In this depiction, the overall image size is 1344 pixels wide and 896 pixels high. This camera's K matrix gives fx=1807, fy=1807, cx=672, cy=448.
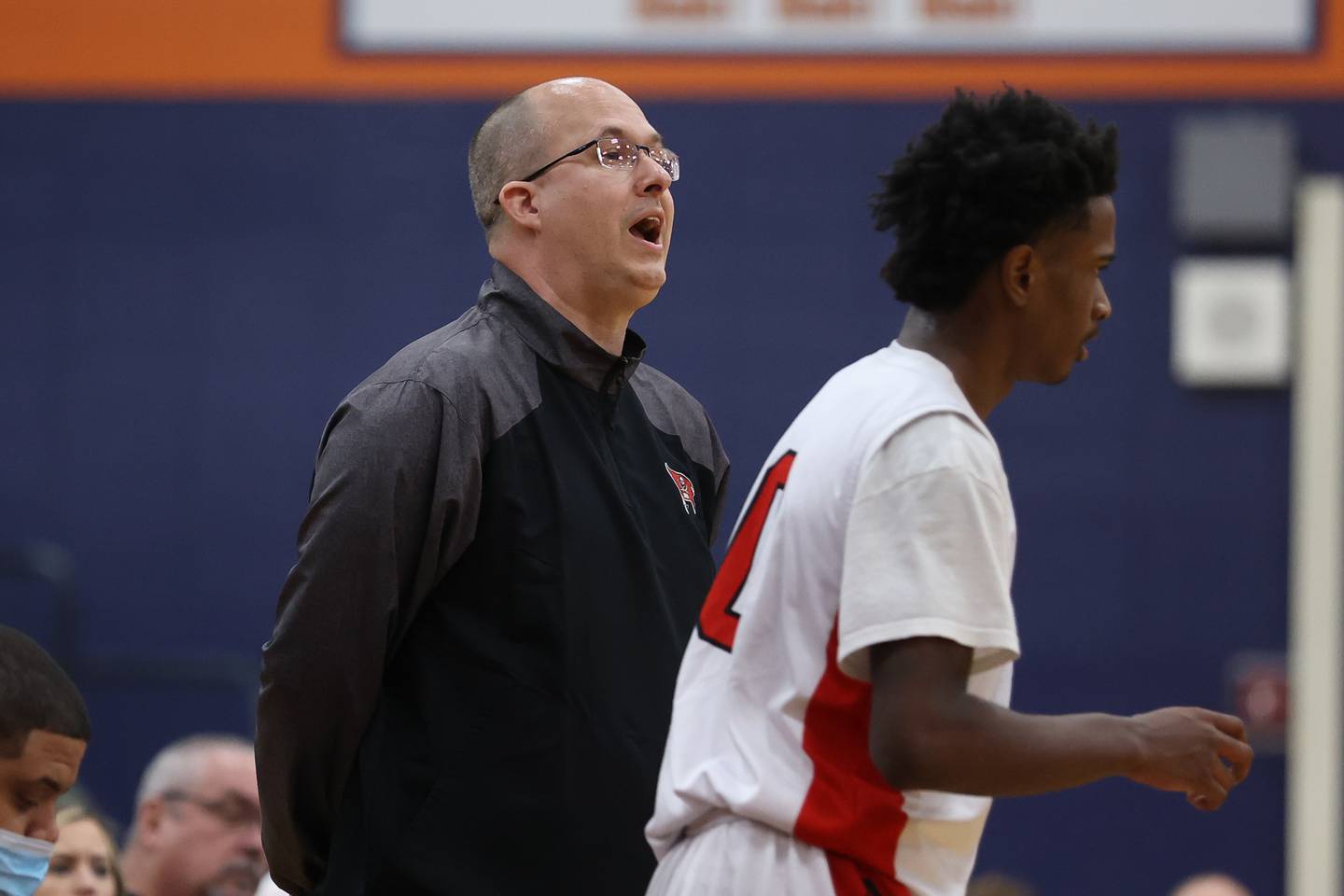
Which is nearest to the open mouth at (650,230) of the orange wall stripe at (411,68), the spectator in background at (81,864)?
the spectator in background at (81,864)

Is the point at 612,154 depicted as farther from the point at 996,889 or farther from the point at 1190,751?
the point at 996,889

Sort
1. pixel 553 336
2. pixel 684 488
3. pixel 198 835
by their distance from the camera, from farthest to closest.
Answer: pixel 198 835 < pixel 684 488 < pixel 553 336

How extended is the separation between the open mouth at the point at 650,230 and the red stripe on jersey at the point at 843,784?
3.96 ft

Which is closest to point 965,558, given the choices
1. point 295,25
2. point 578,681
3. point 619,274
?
point 578,681

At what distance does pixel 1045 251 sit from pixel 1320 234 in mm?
5178

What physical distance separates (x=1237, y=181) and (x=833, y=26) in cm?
165

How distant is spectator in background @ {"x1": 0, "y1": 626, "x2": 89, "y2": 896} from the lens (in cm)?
262

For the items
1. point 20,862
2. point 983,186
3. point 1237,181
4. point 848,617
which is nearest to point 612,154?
point 983,186

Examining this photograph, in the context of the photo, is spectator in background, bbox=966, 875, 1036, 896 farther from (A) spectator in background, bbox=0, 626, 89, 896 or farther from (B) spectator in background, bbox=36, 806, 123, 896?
(A) spectator in background, bbox=0, 626, 89, 896

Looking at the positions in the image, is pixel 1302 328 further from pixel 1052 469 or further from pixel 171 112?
pixel 171 112

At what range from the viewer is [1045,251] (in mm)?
2129

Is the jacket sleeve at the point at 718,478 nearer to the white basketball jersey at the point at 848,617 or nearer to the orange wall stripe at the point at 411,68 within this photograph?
the white basketball jersey at the point at 848,617

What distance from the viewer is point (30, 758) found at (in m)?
2.64

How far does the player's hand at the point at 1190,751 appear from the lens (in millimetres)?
1958
